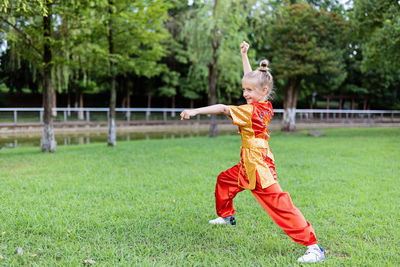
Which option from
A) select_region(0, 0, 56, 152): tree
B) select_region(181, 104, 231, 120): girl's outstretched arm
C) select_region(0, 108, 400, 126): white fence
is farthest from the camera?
select_region(0, 108, 400, 126): white fence

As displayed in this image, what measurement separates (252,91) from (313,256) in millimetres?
1451

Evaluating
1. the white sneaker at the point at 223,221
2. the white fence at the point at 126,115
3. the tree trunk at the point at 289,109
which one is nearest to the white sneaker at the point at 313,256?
the white sneaker at the point at 223,221

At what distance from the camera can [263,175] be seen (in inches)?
112

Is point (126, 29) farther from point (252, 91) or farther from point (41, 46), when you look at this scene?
point (252, 91)

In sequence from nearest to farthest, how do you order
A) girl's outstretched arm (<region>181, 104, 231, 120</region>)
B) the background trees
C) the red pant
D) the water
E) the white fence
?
girl's outstretched arm (<region>181, 104, 231, 120</region>)
the red pant
the background trees
the water
the white fence

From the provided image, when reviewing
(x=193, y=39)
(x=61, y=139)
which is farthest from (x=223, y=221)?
(x=61, y=139)

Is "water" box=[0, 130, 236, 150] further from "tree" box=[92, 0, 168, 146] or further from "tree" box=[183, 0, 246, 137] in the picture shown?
"tree" box=[183, 0, 246, 137]

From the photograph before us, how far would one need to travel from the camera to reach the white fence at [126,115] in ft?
59.9

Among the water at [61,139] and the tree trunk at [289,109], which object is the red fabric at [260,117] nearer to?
the water at [61,139]

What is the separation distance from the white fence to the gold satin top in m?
18.2

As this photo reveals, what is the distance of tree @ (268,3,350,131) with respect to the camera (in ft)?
55.2

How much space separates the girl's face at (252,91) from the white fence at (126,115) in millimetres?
18212

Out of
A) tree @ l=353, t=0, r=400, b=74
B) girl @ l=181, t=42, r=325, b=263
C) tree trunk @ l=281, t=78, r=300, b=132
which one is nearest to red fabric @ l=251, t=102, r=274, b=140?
girl @ l=181, t=42, r=325, b=263

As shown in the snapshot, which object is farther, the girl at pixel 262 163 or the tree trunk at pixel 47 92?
the tree trunk at pixel 47 92
